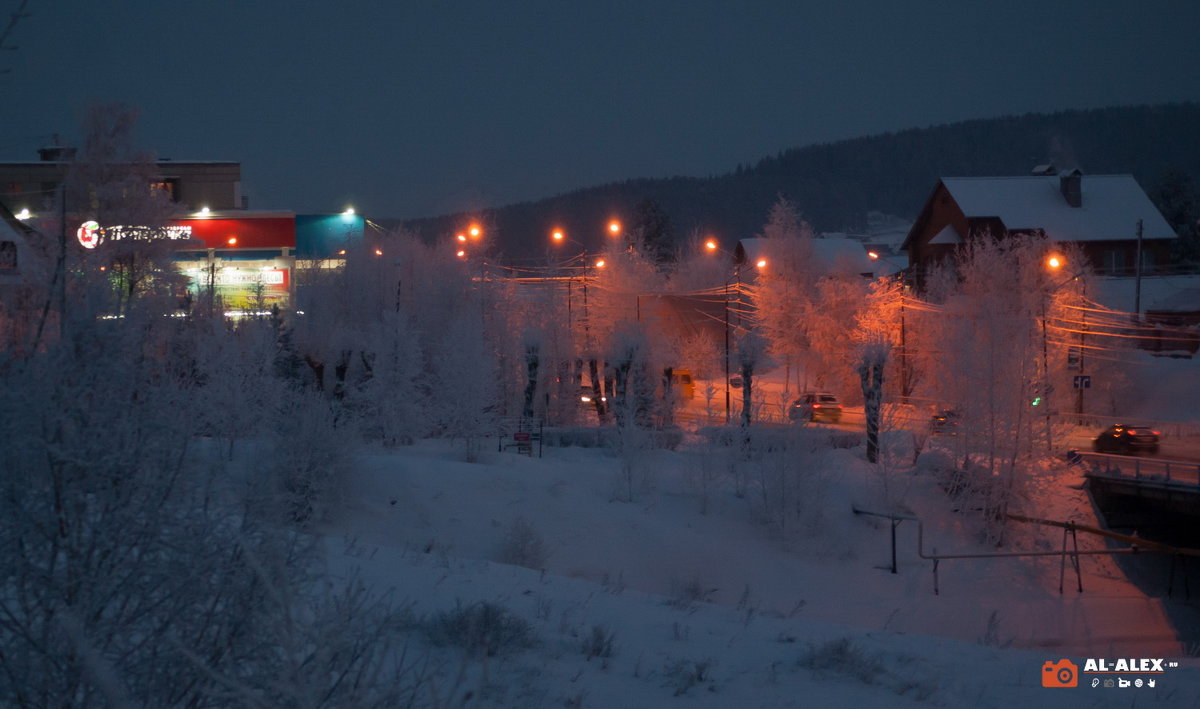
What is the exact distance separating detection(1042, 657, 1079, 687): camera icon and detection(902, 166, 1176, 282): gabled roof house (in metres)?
49.1

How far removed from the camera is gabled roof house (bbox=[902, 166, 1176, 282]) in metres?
54.6

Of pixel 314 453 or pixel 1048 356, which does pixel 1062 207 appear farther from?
pixel 314 453

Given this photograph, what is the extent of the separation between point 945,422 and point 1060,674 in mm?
22576

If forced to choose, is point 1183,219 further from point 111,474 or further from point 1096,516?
point 111,474

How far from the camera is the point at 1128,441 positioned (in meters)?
31.0

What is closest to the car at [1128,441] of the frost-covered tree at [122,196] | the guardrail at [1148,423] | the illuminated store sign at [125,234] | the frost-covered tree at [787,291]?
the guardrail at [1148,423]

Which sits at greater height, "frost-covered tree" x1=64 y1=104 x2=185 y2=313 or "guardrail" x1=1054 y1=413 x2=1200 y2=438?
"frost-covered tree" x1=64 y1=104 x2=185 y2=313

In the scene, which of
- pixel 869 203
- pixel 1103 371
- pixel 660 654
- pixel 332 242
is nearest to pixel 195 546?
pixel 660 654

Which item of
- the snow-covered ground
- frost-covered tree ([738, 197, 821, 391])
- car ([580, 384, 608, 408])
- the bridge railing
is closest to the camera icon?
the snow-covered ground

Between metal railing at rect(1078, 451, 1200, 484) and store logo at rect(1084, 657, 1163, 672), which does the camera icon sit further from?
metal railing at rect(1078, 451, 1200, 484)

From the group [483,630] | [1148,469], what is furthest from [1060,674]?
[1148,469]

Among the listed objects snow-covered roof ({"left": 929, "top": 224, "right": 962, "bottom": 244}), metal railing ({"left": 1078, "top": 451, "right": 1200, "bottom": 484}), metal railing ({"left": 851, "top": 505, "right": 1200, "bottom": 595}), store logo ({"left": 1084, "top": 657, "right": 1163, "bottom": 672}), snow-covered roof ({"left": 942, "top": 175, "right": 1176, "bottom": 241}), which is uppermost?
snow-covered roof ({"left": 942, "top": 175, "right": 1176, "bottom": 241})

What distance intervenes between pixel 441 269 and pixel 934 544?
24703mm

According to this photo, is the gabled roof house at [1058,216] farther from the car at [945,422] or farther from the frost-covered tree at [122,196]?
the frost-covered tree at [122,196]
